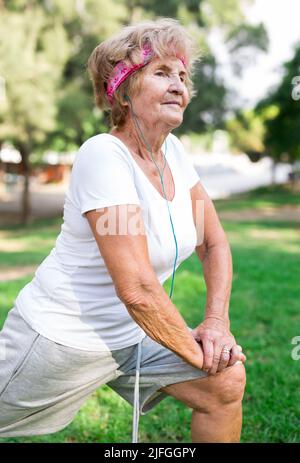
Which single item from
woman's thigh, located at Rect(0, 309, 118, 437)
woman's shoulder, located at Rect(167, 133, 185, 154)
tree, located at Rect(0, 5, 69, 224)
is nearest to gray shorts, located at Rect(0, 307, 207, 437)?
woman's thigh, located at Rect(0, 309, 118, 437)

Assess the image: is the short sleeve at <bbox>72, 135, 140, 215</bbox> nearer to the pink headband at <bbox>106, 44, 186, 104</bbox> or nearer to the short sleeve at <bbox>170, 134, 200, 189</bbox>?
the pink headband at <bbox>106, 44, 186, 104</bbox>

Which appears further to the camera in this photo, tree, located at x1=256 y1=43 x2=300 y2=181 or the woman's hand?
tree, located at x1=256 y1=43 x2=300 y2=181

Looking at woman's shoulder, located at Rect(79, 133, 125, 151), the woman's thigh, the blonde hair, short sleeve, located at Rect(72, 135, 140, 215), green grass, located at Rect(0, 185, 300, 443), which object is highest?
the blonde hair

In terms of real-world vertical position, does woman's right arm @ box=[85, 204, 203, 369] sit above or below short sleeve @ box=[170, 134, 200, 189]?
below

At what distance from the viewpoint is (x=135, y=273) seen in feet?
5.52

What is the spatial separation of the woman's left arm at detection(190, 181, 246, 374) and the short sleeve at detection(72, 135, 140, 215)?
51 cm

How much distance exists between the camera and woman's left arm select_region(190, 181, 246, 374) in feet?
5.95

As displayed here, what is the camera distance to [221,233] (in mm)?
2299

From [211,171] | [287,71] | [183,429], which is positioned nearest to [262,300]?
[183,429]

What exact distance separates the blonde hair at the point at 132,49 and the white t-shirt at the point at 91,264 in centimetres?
19
